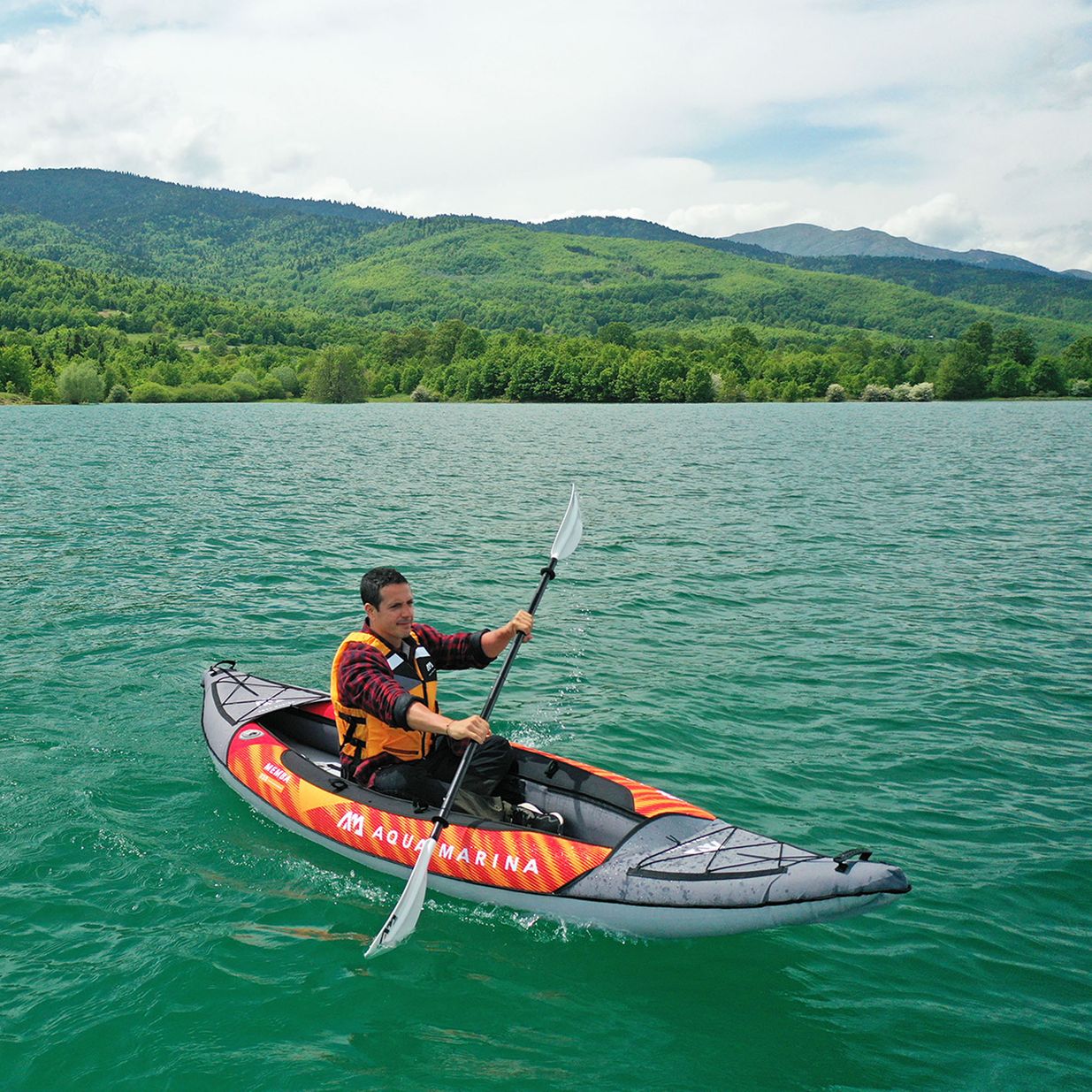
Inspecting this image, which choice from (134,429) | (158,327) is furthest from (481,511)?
(158,327)

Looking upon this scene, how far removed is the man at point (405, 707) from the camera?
648 cm

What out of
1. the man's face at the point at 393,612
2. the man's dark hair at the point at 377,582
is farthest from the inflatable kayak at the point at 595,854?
the man's dark hair at the point at 377,582

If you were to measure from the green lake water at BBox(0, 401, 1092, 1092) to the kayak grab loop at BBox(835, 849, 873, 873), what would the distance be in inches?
32.7

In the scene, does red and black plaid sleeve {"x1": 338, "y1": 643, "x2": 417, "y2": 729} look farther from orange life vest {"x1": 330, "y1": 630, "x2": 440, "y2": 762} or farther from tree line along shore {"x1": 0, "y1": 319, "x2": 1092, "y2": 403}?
tree line along shore {"x1": 0, "y1": 319, "x2": 1092, "y2": 403}

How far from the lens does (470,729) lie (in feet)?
20.0

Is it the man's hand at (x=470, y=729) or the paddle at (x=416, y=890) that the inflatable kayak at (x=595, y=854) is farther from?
the man's hand at (x=470, y=729)

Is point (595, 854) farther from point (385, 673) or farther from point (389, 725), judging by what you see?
point (385, 673)

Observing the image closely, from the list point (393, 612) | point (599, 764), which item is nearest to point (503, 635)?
point (393, 612)

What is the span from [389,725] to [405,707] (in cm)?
42

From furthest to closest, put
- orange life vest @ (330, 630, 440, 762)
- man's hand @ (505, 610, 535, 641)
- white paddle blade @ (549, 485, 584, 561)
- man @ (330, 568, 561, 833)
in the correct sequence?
white paddle blade @ (549, 485, 584, 561) < man's hand @ (505, 610, 535, 641) < orange life vest @ (330, 630, 440, 762) < man @ (330, 568, 561, 833)

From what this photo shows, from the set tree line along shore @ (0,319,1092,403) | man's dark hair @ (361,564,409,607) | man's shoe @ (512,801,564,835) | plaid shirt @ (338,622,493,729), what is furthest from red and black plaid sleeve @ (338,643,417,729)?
tree line along shore @ (0,319,1092,403)

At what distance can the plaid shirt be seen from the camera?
6324 mm

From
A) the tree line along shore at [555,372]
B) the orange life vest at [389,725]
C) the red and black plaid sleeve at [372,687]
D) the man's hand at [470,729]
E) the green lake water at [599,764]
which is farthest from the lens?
the tree line along shore at [555,372]

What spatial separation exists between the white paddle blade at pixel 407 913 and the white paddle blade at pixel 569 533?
3361 millimetres
